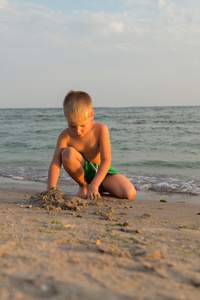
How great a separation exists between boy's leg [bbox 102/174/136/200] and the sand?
1324 millimetres

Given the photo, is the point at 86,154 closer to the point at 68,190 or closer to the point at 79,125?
the point at 79,125

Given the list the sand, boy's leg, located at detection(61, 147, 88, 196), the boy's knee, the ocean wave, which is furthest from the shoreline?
the sand

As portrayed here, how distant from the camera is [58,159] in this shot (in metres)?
3.75

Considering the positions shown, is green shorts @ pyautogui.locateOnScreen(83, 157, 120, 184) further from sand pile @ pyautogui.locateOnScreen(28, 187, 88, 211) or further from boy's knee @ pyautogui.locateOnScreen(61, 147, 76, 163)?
sand pile @ pyautogui.locateOnScreen(28, 187, 88, 211)

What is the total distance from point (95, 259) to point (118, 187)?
2513mm

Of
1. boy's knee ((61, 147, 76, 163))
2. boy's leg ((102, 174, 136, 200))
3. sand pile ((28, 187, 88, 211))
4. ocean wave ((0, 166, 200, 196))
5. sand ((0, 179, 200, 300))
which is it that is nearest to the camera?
sand ((0, 179, 200, 300))

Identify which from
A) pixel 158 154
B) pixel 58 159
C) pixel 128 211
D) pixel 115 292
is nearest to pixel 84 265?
pixel 115 292

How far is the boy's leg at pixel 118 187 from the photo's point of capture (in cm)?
386

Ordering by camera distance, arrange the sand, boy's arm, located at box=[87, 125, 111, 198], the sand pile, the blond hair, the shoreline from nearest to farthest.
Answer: the sand → the sand pile → the blond hair → boy's arm, located at box=[87, 125, 111, 198] → the shoreline

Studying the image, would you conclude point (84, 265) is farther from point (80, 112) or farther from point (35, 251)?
point (80, 112)

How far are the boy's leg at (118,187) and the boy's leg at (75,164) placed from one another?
0.95ft

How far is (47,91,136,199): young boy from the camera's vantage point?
3331 mm

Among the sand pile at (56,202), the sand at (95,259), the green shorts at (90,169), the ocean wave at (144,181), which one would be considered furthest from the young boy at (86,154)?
the sand at (95,259)

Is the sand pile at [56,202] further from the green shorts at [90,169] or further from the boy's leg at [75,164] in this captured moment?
the green shorts at [90,169]
